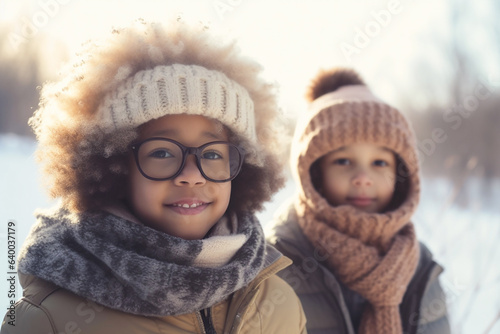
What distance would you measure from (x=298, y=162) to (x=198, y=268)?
3.26 ft

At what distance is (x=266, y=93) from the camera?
175cm

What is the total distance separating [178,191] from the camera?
56.7 inches

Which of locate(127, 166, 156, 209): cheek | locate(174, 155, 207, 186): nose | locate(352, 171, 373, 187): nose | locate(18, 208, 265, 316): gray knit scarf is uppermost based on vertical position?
locate(352, 171, 373, 187): nose

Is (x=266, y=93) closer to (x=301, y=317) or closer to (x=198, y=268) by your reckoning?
(x=198, y=268)

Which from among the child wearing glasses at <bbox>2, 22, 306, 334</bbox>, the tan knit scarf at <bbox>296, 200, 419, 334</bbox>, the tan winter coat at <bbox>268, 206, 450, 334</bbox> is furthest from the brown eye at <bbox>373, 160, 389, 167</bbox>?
the child wearing glasses at <bbox>2, 22, 306, 334</bbox>

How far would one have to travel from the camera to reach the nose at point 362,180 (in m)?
2.06

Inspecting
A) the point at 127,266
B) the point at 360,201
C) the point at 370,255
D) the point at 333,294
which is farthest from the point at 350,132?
the point at 127,266

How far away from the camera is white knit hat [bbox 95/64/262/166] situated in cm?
140

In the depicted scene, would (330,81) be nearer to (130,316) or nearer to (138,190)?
(138,190)

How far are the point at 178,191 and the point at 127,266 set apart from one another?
276 millimetres

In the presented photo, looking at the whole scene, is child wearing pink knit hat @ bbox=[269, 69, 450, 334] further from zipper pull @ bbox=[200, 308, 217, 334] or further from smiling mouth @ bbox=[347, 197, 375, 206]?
zipper pull @ bbox=[200, 308, 217, 334]

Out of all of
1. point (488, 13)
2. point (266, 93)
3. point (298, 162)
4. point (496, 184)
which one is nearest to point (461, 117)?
point (496, 184)

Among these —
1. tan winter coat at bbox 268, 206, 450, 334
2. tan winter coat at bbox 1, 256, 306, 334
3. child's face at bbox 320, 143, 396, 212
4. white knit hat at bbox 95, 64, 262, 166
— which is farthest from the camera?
child's face at bbox 320, 143, 396, 212

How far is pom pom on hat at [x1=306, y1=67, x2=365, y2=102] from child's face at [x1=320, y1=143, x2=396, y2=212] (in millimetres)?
423
